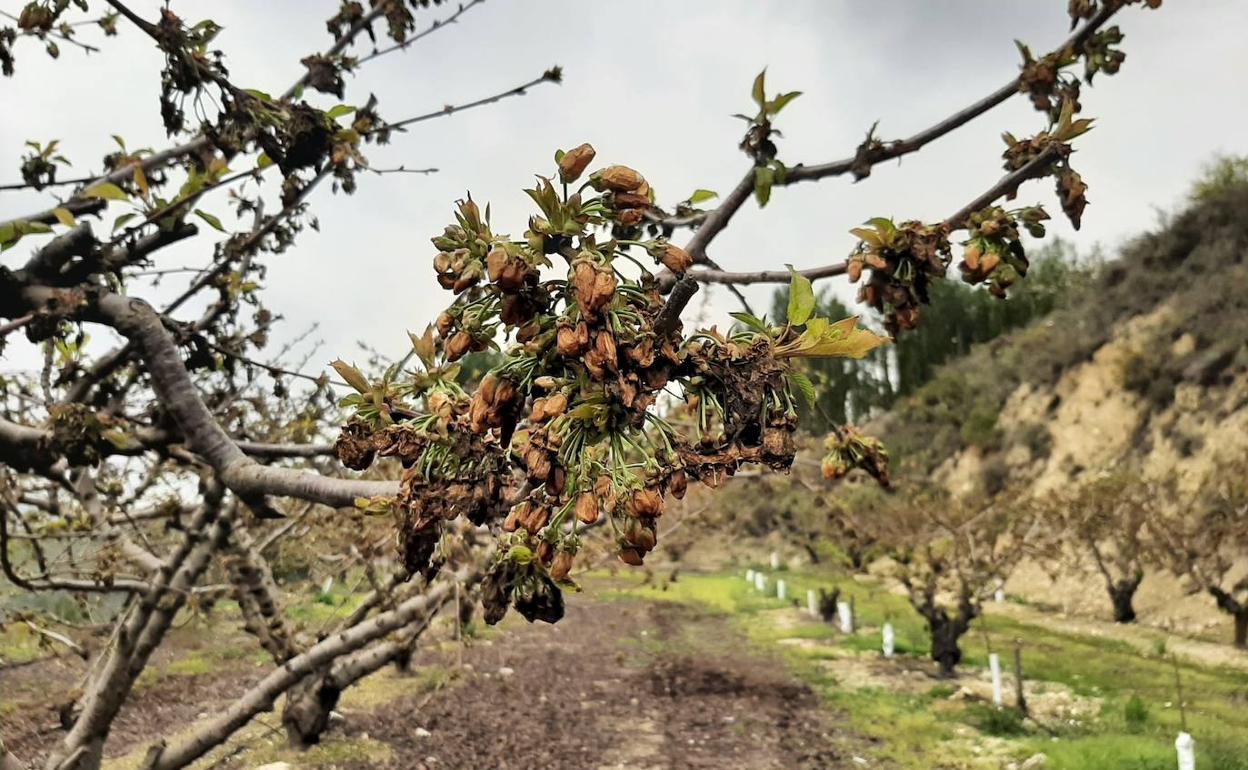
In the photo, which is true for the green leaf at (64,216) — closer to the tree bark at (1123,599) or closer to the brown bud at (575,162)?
the brown bud at (575,162)

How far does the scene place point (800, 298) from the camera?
1063 mm

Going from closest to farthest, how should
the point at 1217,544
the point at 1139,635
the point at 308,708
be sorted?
the point at 308,708
the point at 1217,544
the point at 1139,635

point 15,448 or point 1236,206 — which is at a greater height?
point 1236,206

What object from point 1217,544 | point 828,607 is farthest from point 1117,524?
point 828,607

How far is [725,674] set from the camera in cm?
1281

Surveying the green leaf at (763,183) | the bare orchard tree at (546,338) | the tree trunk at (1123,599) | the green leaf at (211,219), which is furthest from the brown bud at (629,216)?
the tree trunk at (1123,599)

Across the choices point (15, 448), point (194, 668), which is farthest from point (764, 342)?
point (194, 668)

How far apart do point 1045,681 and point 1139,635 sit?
527 cm

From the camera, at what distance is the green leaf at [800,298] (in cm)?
106

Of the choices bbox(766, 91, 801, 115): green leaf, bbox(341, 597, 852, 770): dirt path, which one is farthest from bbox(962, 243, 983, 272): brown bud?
bbox(341, 597, 852, 770): dirt path

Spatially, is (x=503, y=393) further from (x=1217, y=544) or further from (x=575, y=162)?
(x=1217, y=544)

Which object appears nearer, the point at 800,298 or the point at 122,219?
the point at 800,298

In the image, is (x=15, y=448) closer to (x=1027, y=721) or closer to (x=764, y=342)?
(x=764, y=342)

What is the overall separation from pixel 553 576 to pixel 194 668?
1418 centimetres
